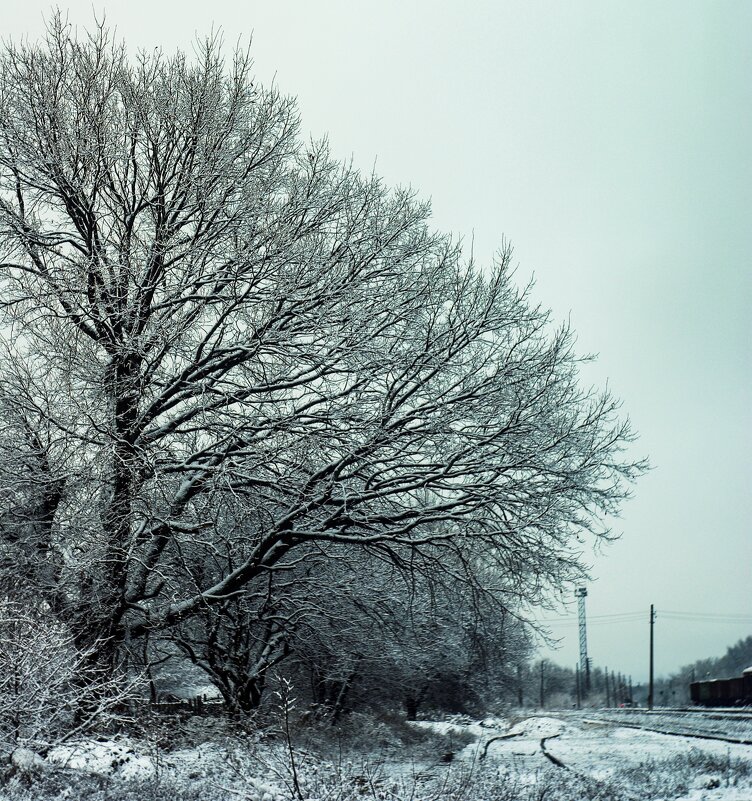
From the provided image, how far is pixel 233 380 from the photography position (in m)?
13.1

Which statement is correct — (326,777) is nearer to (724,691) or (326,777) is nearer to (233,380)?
(233,380)

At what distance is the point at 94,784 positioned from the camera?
834cm

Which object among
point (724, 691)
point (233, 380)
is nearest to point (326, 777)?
point (233, 380)

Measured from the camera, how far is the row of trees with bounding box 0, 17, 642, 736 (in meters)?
11.5

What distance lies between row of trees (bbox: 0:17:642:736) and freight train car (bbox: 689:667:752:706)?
2047cm

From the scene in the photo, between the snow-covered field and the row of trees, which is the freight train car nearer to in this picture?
the snow-covered field

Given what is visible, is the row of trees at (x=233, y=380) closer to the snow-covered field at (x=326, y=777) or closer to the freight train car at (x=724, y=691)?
the snow-covered field at (x=326, y=777)

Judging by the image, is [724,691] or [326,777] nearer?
[326,777]

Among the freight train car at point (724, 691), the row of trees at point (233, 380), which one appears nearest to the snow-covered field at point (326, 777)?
the row of trees at point (233, 380)

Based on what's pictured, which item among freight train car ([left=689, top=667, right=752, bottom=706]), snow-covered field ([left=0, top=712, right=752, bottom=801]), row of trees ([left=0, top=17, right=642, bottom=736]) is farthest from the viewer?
→ freight train car ([left=689, top=667, right=752, bottom=706])

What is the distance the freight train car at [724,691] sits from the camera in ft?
95.4

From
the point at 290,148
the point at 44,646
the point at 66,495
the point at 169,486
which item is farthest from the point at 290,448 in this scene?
the point at 290,148

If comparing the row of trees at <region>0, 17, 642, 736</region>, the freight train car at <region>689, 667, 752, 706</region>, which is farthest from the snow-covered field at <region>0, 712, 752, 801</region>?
the freight train car at <region>689, 667, 752, 706</region>

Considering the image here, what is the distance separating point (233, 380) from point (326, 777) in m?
6.46
